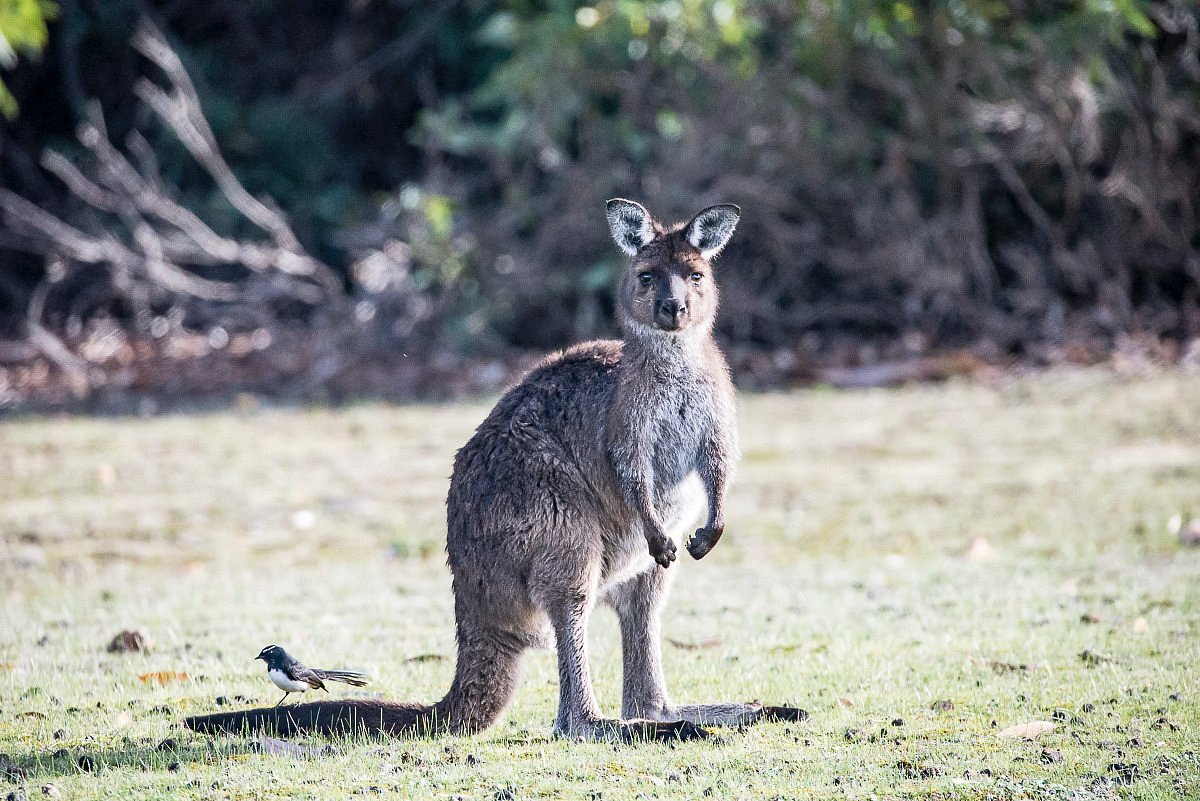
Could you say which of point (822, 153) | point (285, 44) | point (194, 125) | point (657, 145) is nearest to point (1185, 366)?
point (822, 153)

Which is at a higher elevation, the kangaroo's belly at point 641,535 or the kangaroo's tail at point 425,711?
the kangaroo's belly at point 641,535

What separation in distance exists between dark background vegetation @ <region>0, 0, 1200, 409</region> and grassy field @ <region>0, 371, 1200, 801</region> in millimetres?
1538

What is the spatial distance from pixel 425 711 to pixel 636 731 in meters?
0.70

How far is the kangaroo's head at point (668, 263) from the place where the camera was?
501 centimetres

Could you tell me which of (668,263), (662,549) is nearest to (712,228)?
(668,263)

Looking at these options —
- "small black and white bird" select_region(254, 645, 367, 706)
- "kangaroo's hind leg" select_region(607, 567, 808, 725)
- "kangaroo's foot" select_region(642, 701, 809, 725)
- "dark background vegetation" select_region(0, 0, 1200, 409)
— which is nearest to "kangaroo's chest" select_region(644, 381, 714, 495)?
"kangaroo's hind leg" select_region(607, 567, 808, 725)

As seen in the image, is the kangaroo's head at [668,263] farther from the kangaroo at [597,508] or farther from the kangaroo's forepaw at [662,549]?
the kangaroo's forepaw at [662,549]

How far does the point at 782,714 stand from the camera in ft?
15.3

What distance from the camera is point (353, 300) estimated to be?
14.5 m

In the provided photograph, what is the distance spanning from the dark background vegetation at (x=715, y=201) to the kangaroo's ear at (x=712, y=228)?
6179 millimetres

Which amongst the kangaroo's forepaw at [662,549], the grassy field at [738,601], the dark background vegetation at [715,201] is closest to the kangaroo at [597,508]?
the kangaroo's forepaw at [662,549]

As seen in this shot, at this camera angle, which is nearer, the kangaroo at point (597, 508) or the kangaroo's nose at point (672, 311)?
the kangaroo at point (597, 508)

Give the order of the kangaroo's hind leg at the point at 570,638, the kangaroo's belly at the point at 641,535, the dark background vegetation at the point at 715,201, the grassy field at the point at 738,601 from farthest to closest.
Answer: the dark background vegetation at the point at 715,201
the kangaroo's belly at the point at 641,535
the kangaroo's hind leg at the point at 570,638
the grassy field at the point at 738,601

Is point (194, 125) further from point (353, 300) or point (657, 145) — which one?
point (657, 145)
